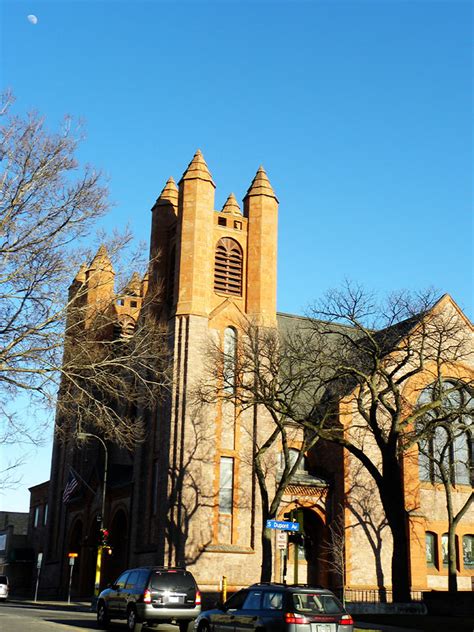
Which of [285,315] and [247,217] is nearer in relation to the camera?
[247,217]

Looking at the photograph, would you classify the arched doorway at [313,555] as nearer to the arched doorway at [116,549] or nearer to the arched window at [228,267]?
the arched doorway at [116,549]

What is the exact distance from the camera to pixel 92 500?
1889 inches

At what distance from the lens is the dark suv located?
69.1ft

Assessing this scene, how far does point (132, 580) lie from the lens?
22.3 m

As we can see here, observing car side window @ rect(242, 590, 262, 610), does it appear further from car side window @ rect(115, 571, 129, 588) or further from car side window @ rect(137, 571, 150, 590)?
car side window @ rect(115, 571, 129, 588)

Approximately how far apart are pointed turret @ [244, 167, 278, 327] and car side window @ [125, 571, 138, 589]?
20274 millimetres

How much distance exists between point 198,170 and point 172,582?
87.3 feet

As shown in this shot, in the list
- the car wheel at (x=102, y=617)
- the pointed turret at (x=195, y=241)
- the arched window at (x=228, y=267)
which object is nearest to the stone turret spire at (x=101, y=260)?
the car wheel at (x=102, y=617)

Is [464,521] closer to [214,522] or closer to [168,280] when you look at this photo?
[214,522]

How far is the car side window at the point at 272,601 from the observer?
16016mm

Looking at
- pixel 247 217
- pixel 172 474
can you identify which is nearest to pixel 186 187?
pixel 247 217

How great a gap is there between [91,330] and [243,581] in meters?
22.2

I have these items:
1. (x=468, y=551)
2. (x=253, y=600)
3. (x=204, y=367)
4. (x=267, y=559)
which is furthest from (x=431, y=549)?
(x=253, y=600)

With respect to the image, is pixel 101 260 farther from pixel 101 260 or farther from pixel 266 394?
pixel 266 394
